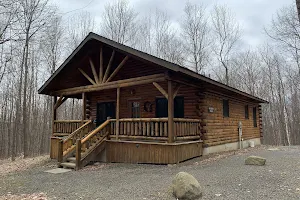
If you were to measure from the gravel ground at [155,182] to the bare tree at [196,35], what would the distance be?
20.7 meters

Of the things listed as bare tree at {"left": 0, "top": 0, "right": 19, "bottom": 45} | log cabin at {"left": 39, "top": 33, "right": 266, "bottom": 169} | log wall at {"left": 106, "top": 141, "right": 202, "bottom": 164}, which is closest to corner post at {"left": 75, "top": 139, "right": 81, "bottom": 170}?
log cabin at {"left": 39, "top": 33, "right": 266, "bottom": 169}

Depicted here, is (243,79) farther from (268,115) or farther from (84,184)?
(84,184)

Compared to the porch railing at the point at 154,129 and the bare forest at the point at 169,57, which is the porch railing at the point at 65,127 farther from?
the bare forest at the point at 169,57

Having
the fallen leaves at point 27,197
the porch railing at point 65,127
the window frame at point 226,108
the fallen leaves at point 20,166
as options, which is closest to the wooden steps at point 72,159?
the fallen leaves at point 20,166

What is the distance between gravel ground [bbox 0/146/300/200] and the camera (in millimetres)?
5098

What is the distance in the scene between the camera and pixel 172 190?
203 inches

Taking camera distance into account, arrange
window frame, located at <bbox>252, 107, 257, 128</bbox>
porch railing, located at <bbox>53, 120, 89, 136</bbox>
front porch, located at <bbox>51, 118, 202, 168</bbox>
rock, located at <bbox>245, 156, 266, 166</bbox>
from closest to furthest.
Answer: rock, located at <bbox>245, 156, 266, 166</bbox>, front porch, located at <bbox>51, 118, 202, 168</bbox>, porch railing, located at <bbox>53, 120, 89, 136</bbox>, window frame, located at <bbox>252, 107, 257, 128</bbox>

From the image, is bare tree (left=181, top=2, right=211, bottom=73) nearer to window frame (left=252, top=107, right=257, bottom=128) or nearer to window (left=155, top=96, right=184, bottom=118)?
window frame (left=252, top=107, right=257, bottom=128)

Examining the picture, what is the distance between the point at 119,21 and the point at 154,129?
65.1 feet

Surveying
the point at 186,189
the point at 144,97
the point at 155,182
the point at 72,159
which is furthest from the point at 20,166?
the point at 186,189

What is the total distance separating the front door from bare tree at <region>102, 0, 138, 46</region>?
13265 millimetres

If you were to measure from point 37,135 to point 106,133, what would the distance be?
1935 cm

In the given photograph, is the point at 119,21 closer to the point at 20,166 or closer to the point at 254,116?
the point at 254,116

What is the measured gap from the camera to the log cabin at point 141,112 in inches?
349
